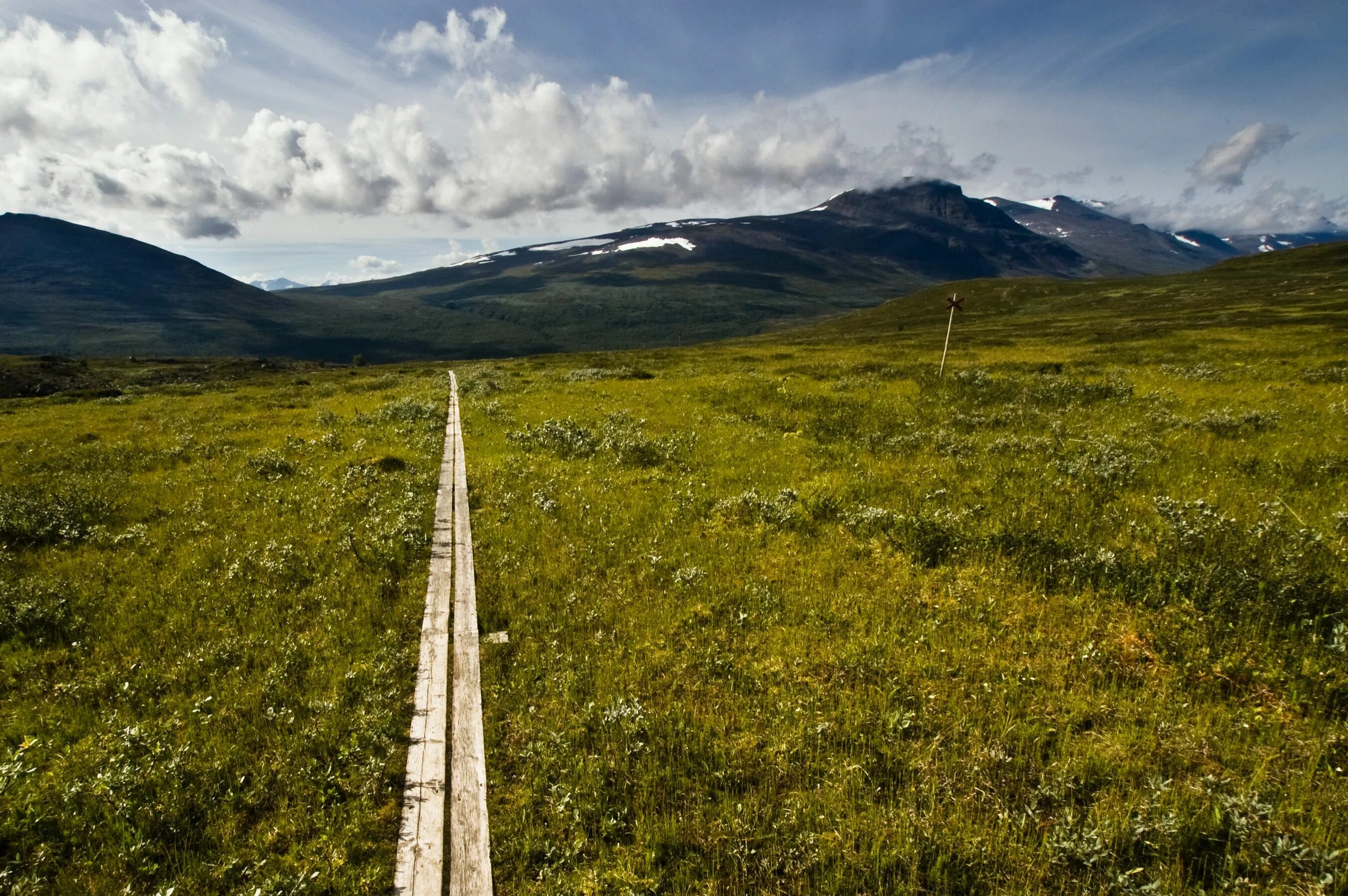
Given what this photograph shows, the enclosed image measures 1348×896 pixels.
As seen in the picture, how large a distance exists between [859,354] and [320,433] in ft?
148

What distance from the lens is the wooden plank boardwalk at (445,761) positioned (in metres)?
5.23

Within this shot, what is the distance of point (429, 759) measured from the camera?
21.3 ft

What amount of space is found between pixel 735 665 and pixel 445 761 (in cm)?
374

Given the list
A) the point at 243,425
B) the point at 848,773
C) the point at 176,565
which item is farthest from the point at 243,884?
the point at 243,425

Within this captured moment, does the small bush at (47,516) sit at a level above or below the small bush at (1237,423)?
below

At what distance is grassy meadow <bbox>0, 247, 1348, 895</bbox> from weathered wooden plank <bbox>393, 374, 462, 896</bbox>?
7.1 inches

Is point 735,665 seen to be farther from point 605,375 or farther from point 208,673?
point 605,375

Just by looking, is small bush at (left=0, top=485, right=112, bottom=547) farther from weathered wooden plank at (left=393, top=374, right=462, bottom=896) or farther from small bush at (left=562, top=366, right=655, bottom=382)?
small bush at (left=562, top=366, right=655, bottom=382)

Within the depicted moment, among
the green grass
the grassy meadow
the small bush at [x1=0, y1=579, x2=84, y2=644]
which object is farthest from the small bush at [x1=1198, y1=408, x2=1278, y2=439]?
the small bush at [x1=0, y1=579, x2=84, y2=644]

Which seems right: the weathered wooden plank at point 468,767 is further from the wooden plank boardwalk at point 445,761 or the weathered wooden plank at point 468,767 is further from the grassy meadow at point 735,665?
→ the grassy meadow at point 735,665

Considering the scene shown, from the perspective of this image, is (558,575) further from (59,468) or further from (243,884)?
(59,468)

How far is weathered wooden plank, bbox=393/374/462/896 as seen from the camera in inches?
206

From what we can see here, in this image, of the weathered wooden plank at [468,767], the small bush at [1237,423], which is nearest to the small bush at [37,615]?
the weathered wooden plank at [468,767]

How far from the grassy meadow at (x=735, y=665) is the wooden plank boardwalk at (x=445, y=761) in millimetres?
188
